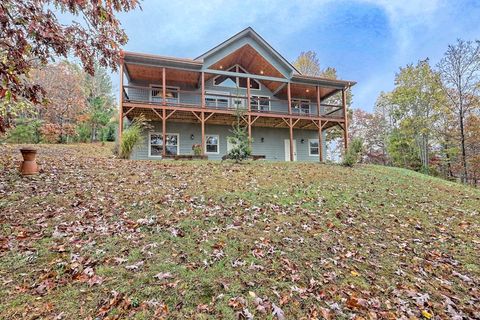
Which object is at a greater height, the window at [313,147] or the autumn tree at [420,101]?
the autumn tree at [420,101]

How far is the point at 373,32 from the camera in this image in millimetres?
26844

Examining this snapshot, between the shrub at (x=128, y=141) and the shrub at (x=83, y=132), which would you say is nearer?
the shrub at (x=128, y=141)

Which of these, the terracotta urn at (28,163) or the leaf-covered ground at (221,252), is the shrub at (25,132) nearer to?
the leaf-covered ground at (221,252)

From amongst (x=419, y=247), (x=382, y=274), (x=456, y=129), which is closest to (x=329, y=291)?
(x=382, y=274)

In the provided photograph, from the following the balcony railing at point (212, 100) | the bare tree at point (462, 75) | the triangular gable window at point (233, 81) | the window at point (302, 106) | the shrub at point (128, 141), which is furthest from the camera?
the window at point (302, 106)

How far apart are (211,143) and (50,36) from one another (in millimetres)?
12872

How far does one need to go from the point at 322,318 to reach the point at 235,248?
66.7 inches

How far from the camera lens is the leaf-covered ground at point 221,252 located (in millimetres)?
3051

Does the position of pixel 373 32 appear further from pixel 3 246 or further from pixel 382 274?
pixel 3 246

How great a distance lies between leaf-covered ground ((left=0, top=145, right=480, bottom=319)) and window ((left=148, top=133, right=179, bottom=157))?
8157 mm

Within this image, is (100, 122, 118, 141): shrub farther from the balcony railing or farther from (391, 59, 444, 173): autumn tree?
(391, 59, 444, 173): autumn tree

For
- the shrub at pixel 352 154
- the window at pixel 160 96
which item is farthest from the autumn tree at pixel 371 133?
the window at pixel 160 96

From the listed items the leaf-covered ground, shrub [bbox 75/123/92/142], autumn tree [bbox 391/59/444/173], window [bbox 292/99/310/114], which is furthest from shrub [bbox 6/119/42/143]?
autumn tree [bbox 391/59/444/173]

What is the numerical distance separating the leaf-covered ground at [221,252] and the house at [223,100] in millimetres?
8059
